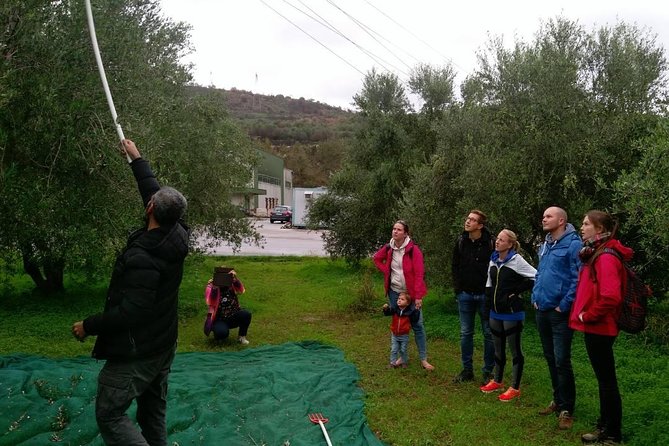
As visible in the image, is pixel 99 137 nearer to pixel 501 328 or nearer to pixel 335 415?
pixel 335 415

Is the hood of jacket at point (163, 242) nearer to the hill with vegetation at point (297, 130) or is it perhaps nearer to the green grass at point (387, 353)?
the green grass at point (387, 353)

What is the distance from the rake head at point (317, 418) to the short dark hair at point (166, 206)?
112 inches

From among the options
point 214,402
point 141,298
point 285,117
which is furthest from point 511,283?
point 285,117

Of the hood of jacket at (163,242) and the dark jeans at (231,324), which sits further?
the dark jeans at (231,324)

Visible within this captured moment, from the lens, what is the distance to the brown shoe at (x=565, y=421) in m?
5.47

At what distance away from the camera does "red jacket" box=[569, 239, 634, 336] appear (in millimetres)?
4766

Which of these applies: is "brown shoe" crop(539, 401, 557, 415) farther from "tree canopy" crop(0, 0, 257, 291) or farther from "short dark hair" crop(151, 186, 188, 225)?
"tree canopy" crop(0, 0, 257, 291)

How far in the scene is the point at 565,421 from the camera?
5.51 m

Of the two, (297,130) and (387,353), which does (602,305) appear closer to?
(387,353)

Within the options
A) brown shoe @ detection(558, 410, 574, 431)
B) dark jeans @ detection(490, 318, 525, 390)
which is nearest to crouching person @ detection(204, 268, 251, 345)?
dark jeans @ detection(490, 318, 525, 390)

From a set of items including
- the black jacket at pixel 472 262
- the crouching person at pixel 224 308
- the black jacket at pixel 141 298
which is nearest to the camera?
the black jacket at pixel 141 298


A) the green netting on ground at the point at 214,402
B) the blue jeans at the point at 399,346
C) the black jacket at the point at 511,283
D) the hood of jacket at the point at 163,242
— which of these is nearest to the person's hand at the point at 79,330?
the hood of jacket at the point at 163,242

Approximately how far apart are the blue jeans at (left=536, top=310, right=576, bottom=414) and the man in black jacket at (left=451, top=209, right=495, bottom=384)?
1.02 metres

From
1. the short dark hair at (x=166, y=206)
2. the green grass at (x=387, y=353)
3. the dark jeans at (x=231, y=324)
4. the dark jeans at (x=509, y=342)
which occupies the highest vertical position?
the short dark hair at (x=166, y=206)
